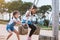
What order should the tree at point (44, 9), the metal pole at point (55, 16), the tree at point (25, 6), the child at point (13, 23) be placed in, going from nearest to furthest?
the child at point (13, 23), the metal pole at point (55, 16), the tree at point (25, 6), the tree at point (44, 9)

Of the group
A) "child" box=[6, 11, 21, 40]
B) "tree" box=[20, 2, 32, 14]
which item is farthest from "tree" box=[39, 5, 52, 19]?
"child" box=[6, 11, 21, 40]

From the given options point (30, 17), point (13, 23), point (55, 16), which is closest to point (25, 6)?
point (30, 17)

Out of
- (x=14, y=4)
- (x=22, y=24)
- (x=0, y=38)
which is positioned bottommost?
(x=0, y=38)

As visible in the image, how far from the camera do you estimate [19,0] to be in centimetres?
667

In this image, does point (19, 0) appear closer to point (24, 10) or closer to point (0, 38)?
point (24, 10)

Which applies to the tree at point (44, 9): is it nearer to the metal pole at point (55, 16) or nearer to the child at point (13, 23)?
the metal pole at point (55, 16)

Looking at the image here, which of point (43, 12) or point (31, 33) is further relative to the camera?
point (43, 12)

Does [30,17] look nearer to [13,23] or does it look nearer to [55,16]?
[13,23]

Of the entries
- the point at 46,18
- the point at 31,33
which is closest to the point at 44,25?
the point at 46,18

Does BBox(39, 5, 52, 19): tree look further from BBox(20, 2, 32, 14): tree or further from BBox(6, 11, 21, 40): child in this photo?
BBox(6, 11, 21, 40): child

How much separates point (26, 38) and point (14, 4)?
106 centimetres

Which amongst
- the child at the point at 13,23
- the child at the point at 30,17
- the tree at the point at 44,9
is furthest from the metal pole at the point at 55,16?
the child at the point at 13,23

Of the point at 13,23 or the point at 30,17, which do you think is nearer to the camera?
the point at 13,23

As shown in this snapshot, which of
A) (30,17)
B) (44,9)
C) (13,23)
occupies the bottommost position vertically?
(13,23)
